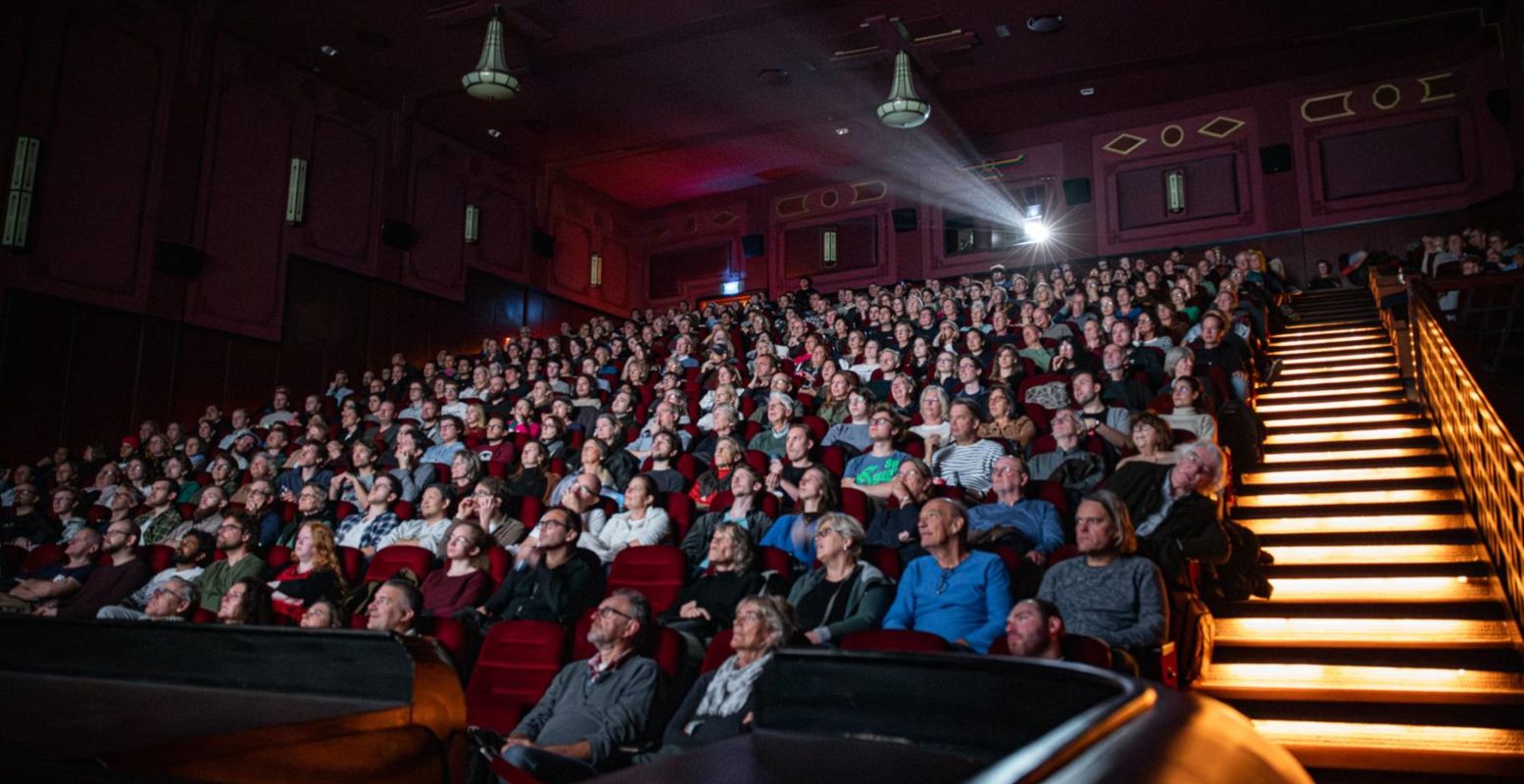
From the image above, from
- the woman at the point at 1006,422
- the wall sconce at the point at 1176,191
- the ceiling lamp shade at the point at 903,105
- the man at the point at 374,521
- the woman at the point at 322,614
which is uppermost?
the wall sconce at the point at 1176,191

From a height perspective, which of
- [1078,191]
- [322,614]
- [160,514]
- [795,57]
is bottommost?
[322,614]

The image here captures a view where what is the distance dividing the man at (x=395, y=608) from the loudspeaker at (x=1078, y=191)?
22.1 feet

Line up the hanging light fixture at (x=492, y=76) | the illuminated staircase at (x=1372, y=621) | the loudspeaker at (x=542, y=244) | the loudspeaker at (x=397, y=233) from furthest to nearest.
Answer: the loudspeaker at (x=542, y=244) → the loudspeaker at (x=397, y=233) → the hanging light fixture at (x=492, y=76) → the illuminated staircase at (x=1372, y=621)

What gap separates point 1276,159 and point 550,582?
668 cm

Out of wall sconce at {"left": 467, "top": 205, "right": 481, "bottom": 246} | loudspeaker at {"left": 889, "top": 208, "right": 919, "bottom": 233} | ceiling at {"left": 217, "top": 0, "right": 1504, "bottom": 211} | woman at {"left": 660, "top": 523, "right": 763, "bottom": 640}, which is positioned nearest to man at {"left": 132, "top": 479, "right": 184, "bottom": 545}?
woman at {"left": 660, "top": 523, "right": 763, "bottom": 640}

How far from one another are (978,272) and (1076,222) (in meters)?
0.86

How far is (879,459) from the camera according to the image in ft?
9.51

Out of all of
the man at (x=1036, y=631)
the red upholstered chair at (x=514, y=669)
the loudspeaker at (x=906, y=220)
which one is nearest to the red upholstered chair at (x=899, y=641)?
the man at (x=1036, y=631)

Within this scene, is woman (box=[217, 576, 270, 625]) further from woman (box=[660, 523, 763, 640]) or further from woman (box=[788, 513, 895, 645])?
woman (box=[788, 513, 895, 645])

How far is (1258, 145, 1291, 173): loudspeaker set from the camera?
22.8ft

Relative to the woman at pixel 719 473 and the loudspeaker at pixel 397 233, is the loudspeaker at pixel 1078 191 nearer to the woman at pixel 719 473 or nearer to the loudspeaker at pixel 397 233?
the loudspeaker at pixel 397 233

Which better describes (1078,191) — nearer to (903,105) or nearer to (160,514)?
(903,105)

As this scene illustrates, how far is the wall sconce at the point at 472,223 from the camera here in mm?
7613

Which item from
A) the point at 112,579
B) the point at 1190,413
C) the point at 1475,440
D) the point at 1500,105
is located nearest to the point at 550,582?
the point at 112,579
